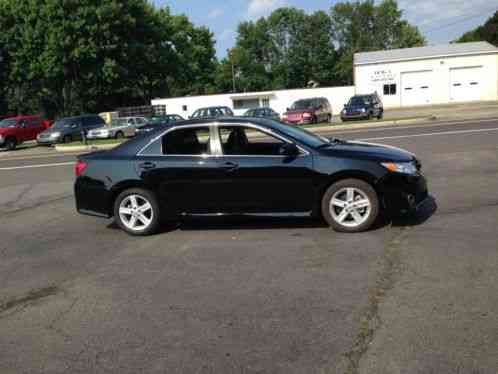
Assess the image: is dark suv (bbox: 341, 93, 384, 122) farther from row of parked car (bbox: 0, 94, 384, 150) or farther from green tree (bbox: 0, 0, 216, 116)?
green tree (bbox: 0, 0, 216, 116)

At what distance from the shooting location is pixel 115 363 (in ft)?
12.4

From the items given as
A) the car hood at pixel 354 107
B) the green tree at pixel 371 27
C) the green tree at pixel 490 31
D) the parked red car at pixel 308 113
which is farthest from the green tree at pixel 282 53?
the car hood at pixel 354 107

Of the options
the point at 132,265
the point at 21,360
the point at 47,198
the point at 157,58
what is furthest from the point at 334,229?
the point at 157,58

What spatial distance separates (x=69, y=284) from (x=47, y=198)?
614 centimetres

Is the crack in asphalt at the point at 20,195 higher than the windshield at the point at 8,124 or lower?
lower

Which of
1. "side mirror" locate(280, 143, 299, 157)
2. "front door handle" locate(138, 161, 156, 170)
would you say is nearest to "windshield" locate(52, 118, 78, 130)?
"front door handle" locate(138, 161, 156, 170)

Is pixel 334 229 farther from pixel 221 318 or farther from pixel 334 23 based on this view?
pixel 334 23

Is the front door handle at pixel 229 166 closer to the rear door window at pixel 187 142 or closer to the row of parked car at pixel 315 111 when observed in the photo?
the rear door window at pixel 187 142

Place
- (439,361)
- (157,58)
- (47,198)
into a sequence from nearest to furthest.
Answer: (439,361), (47,198), (157,58)

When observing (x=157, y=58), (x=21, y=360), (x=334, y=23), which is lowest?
(x=21, y=360)

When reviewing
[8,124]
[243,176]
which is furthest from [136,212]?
[8,124]

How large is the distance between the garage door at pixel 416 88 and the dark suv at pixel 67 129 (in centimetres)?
3306

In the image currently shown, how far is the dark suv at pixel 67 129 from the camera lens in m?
28.9

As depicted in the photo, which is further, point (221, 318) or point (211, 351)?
point (221, 318)
